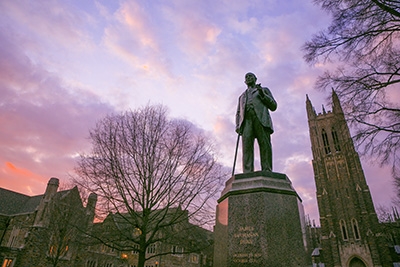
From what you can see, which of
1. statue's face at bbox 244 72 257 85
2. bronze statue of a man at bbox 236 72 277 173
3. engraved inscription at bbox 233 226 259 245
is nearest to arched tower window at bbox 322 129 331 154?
statue's face at bbox 244 72 257 85

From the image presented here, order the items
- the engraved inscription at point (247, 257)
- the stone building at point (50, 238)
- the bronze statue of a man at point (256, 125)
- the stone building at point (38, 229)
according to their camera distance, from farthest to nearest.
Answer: the stone building at point (38, 229)
the stone building at point (50, 238)
the bronze statue of a man at point (256, 125)
the engraved inscription at point (247, 257)

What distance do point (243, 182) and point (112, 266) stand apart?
142 feet

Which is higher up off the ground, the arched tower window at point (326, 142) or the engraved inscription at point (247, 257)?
the arched tower window at point (326, 142)

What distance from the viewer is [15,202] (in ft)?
132

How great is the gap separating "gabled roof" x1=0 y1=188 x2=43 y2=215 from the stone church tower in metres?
48.7

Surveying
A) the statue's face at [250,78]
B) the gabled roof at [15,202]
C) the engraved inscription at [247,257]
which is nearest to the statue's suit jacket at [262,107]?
the statue's face at [250,78]

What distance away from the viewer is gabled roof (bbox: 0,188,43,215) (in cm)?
3772

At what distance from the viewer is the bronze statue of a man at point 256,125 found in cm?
566

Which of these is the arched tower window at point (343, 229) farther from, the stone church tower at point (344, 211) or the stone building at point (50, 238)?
the stone building at point (50, 238)

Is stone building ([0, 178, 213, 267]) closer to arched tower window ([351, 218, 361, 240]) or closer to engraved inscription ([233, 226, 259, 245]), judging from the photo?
engraved inscription ([233, 226, 259, 245])

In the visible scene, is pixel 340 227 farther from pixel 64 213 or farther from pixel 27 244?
pixel 27 244

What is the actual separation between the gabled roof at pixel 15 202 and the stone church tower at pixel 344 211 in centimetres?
4871

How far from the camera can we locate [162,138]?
13.9m

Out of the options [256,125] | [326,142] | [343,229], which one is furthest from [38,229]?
[326,142]
